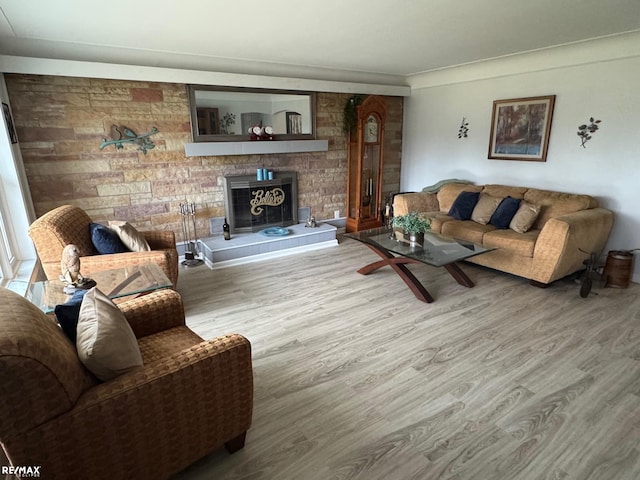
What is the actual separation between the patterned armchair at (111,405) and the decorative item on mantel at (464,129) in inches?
186

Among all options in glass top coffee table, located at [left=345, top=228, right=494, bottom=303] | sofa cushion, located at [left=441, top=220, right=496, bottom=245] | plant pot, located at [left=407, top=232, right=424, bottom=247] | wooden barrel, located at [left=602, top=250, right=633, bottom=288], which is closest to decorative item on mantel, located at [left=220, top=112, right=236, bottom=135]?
glass top coffee table, located at [left=345, top=228, right=494, bottom=303]

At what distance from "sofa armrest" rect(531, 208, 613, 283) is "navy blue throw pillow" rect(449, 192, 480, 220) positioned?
1051mm

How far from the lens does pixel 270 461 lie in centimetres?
171

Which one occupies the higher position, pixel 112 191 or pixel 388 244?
pixel 112 191

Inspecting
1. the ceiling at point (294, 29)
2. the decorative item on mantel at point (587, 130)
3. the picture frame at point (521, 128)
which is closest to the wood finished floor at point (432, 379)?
the decorative item on mantel at point (587, 130)

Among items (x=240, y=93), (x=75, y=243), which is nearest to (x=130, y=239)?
(x=75, y=243)

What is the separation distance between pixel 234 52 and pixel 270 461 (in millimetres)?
3841

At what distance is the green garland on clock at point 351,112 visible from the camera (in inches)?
206

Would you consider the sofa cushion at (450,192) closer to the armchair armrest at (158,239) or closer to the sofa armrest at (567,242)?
the sofa armrest at (567,242)

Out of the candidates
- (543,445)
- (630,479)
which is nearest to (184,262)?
(543,445)

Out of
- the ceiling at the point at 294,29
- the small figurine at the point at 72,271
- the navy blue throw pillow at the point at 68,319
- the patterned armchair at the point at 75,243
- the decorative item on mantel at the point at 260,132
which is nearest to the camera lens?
the navy blue throw pillow at the point at 68,319

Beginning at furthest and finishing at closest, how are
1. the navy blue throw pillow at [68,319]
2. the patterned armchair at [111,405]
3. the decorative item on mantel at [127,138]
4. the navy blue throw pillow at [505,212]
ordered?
the navy blue throw pillow at [505,212], the decorative item on mantel at [127,138], the navy blue throw pillow at [68,319], the patterned armchair at [111,405]

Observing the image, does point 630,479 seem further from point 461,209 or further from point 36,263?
point 36,263

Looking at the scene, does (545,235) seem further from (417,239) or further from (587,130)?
(587,130)
